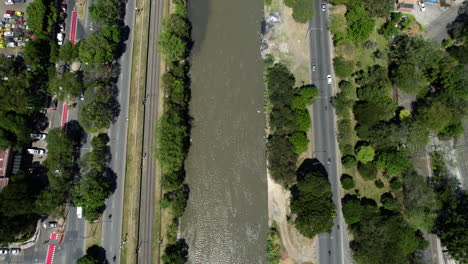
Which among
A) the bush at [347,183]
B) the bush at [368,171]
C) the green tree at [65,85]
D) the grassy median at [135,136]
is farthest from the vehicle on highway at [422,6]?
the green tree at [65,85]

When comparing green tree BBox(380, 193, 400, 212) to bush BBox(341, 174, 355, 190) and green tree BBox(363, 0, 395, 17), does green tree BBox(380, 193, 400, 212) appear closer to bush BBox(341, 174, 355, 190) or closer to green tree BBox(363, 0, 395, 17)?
bush BBox(341, 174, 355, 190)

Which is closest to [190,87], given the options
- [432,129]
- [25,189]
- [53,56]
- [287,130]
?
[287,130]

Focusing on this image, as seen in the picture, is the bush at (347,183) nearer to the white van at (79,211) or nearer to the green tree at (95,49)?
the white van at (79,211)

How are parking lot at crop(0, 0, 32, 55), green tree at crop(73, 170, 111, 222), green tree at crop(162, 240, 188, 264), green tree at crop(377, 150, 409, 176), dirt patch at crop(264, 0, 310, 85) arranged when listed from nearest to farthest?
green tree at crop(162, 240, 188, 264), green tree at crop(73, 170, 111, 222), green tree at crop(377, 150, 409, 176), parking lot at crop(0, 0, 32, 55), dirt patch at crop(264, 0, 310, 85)

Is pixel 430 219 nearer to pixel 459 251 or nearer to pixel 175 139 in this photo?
pixel 459 251

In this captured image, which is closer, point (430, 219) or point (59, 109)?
point (430, 219)

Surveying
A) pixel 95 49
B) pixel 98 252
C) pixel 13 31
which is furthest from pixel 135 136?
pixel 13 31

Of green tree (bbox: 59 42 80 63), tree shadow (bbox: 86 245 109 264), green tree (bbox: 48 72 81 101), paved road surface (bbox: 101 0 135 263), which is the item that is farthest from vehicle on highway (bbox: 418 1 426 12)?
tree shadow (bbox: 86 245 109 264)
